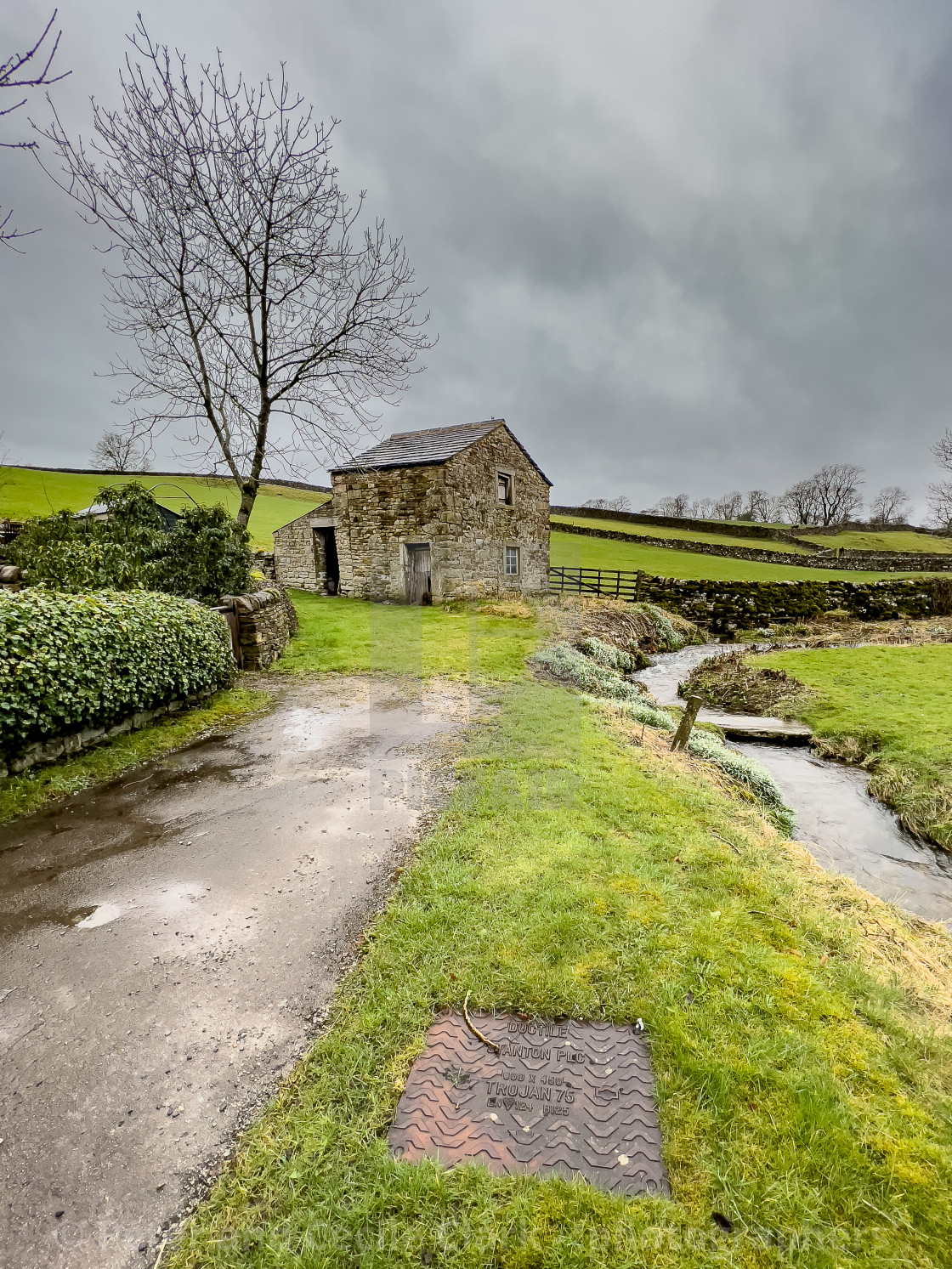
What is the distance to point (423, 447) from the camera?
20266 mm

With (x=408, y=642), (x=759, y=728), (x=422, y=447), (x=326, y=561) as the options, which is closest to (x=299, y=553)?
(x=326, y=561)

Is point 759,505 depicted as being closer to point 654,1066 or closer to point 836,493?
point 836,493

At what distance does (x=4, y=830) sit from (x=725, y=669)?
14630mm

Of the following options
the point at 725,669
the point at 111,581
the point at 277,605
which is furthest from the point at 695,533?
the point at 111,581

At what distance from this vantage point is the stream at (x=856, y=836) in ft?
17.6

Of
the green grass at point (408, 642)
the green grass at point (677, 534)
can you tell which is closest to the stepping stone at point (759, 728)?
the green grass at point (408, 642)

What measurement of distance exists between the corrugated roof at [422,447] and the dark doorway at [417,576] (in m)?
3.16

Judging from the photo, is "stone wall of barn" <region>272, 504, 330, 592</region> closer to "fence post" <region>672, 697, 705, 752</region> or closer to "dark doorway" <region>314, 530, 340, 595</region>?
"dark doorway" <region>314, 530, 340, 595</region>

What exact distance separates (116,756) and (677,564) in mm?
34908

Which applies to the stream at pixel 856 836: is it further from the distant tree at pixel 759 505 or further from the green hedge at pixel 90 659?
the distant tree at pixel 759 505

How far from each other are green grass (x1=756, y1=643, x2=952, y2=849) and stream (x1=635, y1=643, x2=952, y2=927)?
304 millimetres

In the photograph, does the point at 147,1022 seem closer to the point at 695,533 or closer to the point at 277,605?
the point at 277,605

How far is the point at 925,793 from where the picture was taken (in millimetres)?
6926

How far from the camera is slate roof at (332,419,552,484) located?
18953mm
